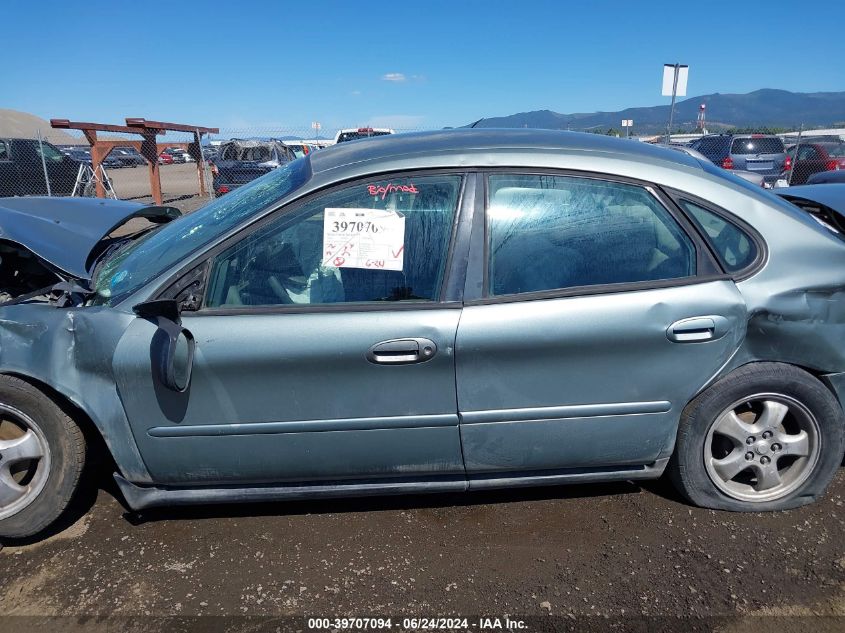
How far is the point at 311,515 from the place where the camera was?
9.25 feet

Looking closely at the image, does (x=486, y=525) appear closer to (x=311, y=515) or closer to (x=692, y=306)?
(x=311, y=515)

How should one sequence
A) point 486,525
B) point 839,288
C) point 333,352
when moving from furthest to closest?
point 486,525
point 839,288
point 333,352

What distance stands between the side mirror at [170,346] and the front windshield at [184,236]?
24 centimetres

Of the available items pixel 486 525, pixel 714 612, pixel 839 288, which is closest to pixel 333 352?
pixel 486 525

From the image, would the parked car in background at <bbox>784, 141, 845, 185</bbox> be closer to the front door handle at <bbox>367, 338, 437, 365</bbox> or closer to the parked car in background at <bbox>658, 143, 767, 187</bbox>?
the parked car in background at <bbox>658, 143, 767, 187</bbox>

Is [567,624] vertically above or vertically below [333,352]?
below

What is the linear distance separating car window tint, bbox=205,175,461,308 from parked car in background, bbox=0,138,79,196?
14.1 m

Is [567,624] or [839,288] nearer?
[567,624]

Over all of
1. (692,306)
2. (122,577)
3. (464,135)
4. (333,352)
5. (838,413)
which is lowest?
(122,577)

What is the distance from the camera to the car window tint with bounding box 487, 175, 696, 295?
2.46 m

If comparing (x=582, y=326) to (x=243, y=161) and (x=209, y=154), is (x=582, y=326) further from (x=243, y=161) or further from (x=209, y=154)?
(x=209, y=154)

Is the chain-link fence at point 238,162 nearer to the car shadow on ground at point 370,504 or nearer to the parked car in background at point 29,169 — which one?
the parked car in background at point 29,169

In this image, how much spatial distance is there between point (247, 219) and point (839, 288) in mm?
2455

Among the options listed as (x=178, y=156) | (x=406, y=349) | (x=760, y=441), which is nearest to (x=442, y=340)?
(x=406, y=349)
